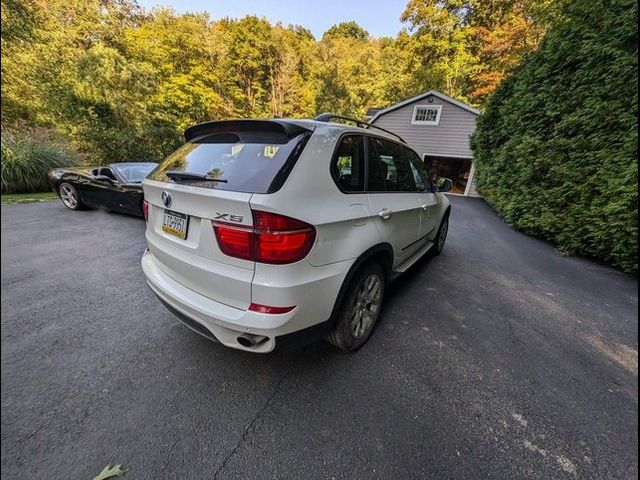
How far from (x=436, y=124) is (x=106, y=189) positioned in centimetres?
1485

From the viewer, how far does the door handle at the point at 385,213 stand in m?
2.12

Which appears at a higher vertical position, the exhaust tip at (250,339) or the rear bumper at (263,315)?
the rear bumper at (263,315)

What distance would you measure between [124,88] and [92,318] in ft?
31.8

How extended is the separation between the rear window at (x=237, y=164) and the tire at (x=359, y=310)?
3.31ft

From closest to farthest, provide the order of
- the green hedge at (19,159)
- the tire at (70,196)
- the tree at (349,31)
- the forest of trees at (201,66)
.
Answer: the green hedge at (19,159) < the forest of trees at (201,66) < the tire at (70,196) < the tree at (349,31)

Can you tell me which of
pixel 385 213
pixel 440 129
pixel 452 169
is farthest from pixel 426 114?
pixel 385 213

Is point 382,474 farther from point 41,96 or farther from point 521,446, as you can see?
point 41,96

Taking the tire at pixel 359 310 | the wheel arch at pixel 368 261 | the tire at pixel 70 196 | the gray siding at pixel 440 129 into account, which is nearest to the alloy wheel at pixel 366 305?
the tire at pixel 359 310

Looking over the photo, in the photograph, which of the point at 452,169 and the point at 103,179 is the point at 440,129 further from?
the point at 103,179

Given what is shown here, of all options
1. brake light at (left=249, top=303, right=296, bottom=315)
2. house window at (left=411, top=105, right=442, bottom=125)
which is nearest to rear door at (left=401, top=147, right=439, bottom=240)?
brake light at (left=249, top=303, right=296, bottom=315)

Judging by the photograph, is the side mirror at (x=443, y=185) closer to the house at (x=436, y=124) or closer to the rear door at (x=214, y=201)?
the rear door at (x=214, y=201)

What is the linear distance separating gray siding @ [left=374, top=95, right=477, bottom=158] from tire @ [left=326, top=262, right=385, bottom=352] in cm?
1418

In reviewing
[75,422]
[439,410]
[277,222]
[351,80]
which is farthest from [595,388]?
[351,80]

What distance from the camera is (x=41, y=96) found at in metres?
1.34
